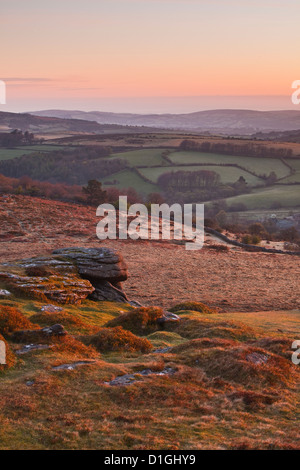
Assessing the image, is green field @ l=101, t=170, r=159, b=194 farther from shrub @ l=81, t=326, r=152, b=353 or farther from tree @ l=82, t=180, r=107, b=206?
shrub @ l=81, t=326, r=152, b=353

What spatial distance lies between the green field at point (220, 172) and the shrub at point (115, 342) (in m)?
120

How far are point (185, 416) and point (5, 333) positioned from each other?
729 centimetres

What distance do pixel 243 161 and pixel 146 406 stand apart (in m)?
150

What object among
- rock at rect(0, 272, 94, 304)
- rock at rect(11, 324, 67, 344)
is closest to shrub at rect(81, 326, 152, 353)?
rock at rect(11, 324, 67, 344)

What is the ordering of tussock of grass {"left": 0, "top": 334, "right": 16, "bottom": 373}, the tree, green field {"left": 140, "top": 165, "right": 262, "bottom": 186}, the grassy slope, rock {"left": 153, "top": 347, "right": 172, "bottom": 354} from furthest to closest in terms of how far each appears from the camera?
green field {"left": 140, "top": 165, "right": 262, "bottom": 186} < the tree < rock {"left": 153, "top": 347, "right": 172, "bottom": 354} < tussock of grass {"left": 0, "top": 334, "right": 16, "bottom": 373} < the grassy slope

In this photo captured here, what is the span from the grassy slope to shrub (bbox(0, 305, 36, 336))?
2014 millimetres

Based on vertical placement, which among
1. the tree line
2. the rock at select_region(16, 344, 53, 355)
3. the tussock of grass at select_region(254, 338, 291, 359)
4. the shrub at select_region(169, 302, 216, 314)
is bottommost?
the shrub at select_region(169, 302, 216, 314)

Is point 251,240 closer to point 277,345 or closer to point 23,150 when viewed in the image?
point 277,345

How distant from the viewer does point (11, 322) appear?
1594 cm

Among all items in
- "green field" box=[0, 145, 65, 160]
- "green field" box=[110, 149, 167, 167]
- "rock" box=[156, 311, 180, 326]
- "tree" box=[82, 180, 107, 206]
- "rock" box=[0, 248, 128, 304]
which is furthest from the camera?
"green field" box=[0, 145, 65, 160]

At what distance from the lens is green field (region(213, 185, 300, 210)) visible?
11462cm
